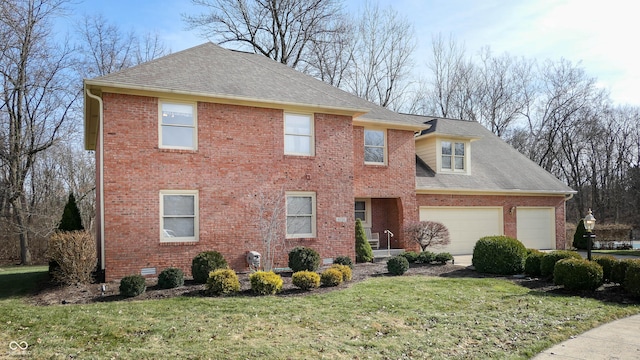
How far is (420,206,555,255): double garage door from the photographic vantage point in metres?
19.6

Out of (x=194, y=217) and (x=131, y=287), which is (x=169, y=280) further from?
(x=194, y=217)

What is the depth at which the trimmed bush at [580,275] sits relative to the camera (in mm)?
10359

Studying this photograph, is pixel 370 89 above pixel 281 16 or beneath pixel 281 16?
beneath

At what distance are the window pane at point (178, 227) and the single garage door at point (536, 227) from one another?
15.6 meters

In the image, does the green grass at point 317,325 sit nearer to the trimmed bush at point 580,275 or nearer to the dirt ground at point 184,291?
the dirt ground at point 184,291

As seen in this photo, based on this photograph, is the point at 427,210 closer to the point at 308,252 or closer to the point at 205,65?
the point at 308,252

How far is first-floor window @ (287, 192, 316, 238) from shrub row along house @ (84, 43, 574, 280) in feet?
0.11

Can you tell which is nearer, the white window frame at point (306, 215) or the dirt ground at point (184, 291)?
the dirt ground at point (184, 291)

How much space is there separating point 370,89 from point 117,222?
80.1 ft

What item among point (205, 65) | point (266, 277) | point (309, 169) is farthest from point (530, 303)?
point (205, 65)

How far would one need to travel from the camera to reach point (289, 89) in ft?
48.3

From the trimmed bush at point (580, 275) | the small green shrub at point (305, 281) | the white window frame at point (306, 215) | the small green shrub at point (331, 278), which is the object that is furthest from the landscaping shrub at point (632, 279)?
the white window frame at point (306, 215)

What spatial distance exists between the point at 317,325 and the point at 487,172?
16.5m

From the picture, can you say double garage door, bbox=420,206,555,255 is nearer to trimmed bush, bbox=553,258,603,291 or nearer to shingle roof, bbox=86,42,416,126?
shingle roof, bbox=86,42,416,126
